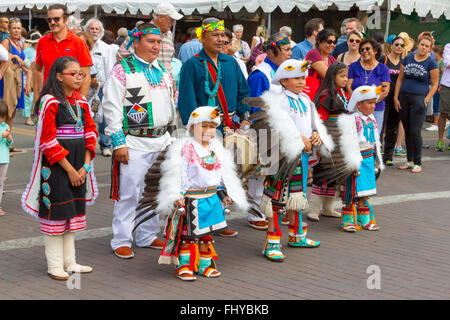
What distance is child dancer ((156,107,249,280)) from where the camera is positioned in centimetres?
542

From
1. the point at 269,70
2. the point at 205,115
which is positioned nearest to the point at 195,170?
the point at 205,115

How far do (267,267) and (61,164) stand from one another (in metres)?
1.93

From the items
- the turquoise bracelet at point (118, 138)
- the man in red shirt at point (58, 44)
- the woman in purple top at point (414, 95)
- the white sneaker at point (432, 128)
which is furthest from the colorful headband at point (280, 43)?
the white sneaker at point (432, 128)

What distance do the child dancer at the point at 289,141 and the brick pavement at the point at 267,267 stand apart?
1.05 ft

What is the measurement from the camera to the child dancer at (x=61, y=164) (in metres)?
5.25

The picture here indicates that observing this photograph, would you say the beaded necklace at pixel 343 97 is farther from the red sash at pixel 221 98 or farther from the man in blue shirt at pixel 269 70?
the red sash at pixel 221 98

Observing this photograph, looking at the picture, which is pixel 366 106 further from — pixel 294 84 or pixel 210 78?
pixel 210 78

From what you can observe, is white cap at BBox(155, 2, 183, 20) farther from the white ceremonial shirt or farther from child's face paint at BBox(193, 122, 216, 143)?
child's face paint at BBox(193, 122, 216, 143)

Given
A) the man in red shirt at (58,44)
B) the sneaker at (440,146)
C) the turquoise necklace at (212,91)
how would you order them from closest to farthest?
the turquoise necklace at (212,91) → the man in red shirt at (58,44) → the sneaker at (440,146)

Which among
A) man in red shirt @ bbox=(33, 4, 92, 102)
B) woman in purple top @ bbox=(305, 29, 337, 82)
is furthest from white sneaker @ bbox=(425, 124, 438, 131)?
man in red shirt @ bbox=(33, 4, 92, 102)

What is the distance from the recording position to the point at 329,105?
7.50 m

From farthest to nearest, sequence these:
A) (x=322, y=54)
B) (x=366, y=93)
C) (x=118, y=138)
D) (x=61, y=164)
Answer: (x=322, y=54), (x=366, y=93), (x=118, y=138), (x=61, y=164)

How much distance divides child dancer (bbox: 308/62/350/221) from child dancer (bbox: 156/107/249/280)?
6.90 ft
